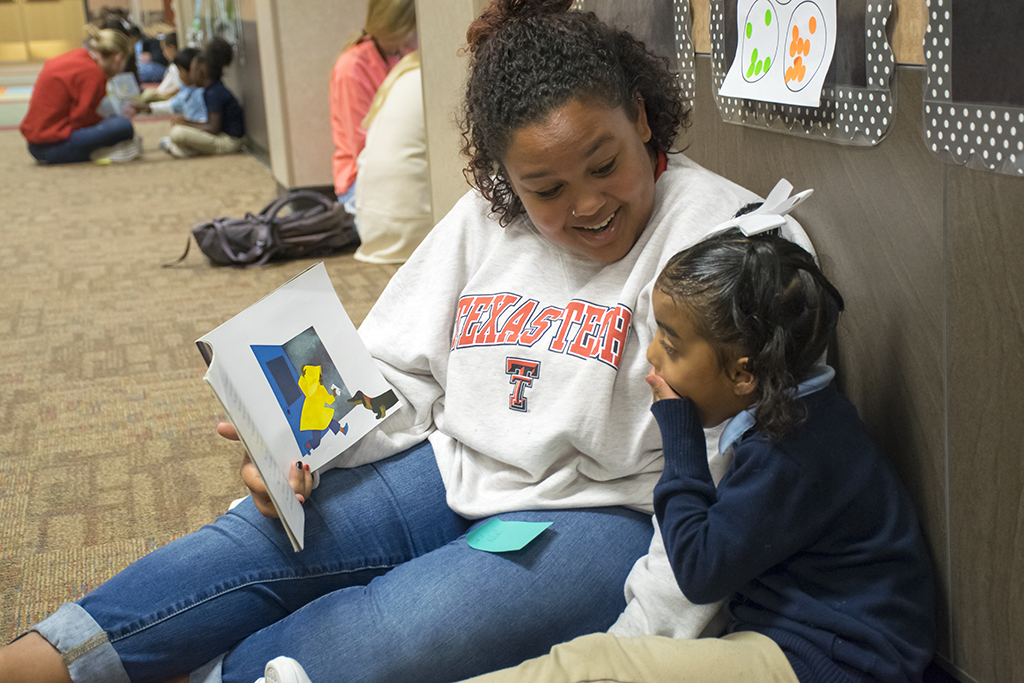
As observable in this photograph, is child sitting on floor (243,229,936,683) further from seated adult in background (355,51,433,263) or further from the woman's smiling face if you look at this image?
seated adult in background (355,51,433,263)

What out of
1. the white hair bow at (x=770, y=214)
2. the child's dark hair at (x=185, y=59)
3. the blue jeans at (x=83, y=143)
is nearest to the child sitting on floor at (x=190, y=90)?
the child's dark hair at (x=185, y=59)

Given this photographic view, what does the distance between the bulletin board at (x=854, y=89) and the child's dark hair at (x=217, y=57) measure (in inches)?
266

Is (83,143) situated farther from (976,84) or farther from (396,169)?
(976,84)

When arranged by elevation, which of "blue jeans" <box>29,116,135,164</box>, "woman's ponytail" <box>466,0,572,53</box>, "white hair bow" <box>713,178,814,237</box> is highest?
"woman's ponytail" <box>466,0,572,53</box>

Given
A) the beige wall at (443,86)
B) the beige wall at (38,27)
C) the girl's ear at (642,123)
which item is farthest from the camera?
the beige wall at (38,27)

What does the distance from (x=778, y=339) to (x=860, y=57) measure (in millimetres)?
341

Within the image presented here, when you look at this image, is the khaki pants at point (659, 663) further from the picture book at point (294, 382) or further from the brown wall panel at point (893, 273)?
the picture book at point (294, 382)

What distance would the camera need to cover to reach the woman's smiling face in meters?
1.09

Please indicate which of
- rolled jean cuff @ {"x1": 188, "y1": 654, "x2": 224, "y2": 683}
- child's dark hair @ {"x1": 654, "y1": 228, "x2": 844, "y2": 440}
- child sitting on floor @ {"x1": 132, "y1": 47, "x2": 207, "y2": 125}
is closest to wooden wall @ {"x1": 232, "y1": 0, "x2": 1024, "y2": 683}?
child's dark hair @ {"x1": 654, "y1": 228, "x2": 844, "y2": 440}

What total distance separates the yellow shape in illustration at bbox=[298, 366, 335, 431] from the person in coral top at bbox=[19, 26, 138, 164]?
20.9ft

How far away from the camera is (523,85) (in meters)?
1.12

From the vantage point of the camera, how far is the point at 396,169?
138 inches

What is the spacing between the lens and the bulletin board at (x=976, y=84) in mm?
788

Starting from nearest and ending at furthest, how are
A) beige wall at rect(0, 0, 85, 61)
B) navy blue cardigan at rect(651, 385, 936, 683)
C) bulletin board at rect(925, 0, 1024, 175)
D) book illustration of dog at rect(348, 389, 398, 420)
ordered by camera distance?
1. bulletin board at rect(925, 0, 1024, 175)
2. navy blue cardigan at rect(651, 385, 936, 683)
3. book illustration of dog at rect(348, 389, 398, 420)
4. beige wall at rect(0, 0, 85, 61)
